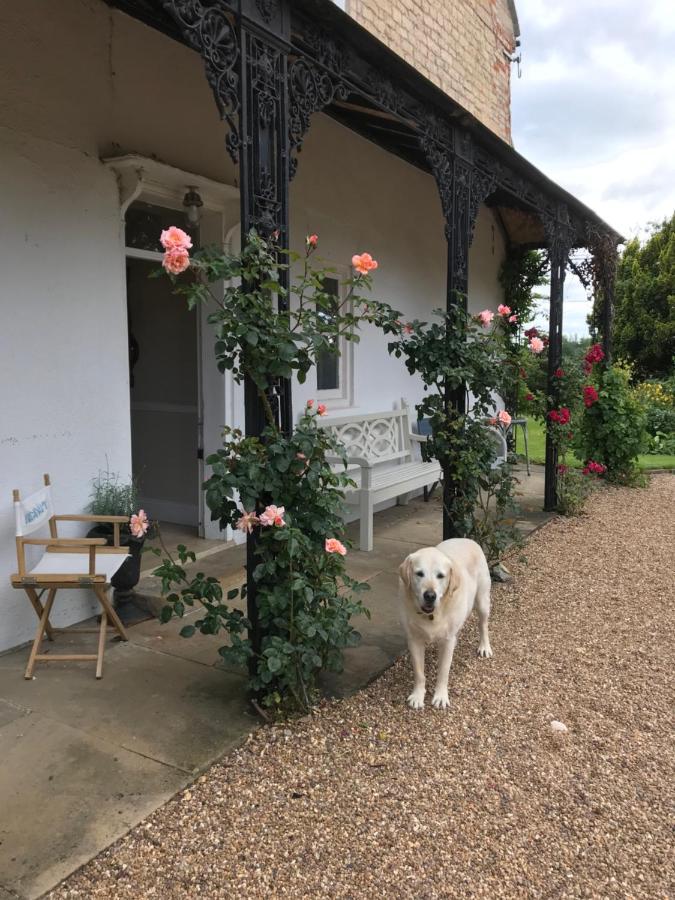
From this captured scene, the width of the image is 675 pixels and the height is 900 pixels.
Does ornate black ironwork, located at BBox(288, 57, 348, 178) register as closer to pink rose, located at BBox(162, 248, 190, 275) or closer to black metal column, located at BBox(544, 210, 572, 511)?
pink rose, located at BBox(162, 248, 190, 275)

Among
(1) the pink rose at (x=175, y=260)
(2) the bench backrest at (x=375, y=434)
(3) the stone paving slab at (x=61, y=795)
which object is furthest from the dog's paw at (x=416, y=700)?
(2) the bench backrest at (x=375, y=434)

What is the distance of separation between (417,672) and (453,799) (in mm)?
764

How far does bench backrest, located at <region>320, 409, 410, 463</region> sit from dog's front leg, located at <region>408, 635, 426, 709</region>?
3208mm

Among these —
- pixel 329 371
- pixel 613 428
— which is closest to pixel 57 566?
pixel 329 371

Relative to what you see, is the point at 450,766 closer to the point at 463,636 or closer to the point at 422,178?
the point at 463,636

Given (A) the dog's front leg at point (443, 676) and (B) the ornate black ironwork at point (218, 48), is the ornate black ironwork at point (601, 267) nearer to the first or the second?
(B) the ornate black ironwork at point (218, 48)

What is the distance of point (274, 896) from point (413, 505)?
5.82 m

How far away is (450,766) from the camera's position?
2729 millimetres

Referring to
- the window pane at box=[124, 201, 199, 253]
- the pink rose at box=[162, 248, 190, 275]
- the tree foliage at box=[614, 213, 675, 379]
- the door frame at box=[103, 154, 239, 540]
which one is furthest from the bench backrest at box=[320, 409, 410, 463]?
the tree foliage at box=[614, 213, 675, 379]

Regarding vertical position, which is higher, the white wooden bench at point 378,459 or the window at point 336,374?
the window at point 336,374

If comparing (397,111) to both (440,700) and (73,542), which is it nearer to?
(73,542)

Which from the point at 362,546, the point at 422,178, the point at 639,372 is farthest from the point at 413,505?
the point at 639,372

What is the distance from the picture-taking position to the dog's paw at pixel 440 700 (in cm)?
320

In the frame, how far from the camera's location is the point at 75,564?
11.8 ft
